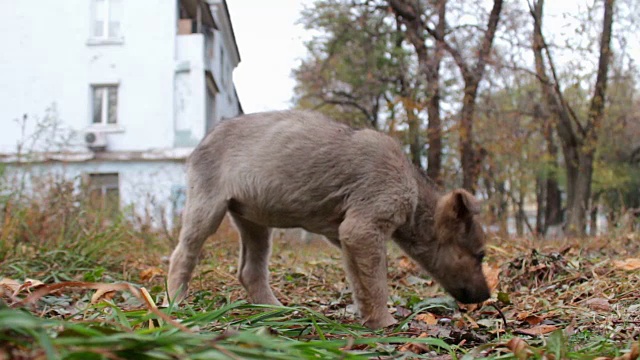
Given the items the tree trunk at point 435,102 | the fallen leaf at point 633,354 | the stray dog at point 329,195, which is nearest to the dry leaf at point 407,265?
the stray dog at point 329,195

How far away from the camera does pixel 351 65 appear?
80.5ft

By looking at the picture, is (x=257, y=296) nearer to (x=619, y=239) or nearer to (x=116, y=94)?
(x=619, y=239)

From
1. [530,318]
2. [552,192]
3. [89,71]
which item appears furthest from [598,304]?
[552,192]

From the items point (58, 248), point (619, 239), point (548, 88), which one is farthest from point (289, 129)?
point (548, 88)

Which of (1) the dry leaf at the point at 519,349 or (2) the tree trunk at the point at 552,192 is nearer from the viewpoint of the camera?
(1) the dry leaf at the point at 519,349

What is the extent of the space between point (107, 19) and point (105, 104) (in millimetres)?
3323

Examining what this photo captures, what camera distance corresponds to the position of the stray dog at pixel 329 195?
454 cm

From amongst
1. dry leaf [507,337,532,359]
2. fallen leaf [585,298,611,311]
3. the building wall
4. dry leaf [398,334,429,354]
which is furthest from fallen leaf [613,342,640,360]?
Answer: the building wall

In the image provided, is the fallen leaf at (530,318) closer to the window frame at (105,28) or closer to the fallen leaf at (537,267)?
the fallen leaf at (537,267)

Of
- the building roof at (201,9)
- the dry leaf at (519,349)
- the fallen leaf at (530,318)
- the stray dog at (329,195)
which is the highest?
the building roof at (201,9)

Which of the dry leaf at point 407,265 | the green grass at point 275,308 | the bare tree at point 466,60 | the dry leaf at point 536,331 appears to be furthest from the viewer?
the bare tree at point 466,60

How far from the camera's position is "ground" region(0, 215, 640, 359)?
1.68 metres

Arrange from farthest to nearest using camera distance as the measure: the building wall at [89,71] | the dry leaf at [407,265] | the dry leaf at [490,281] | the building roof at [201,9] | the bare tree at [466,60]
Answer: the building roof at [201,9] → the building wall at [89,71] → the bare tree at [466,60] → the dry leaf at [407,265] → the dry leaf at [490,281]

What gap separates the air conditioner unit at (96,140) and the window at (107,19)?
388 cm
